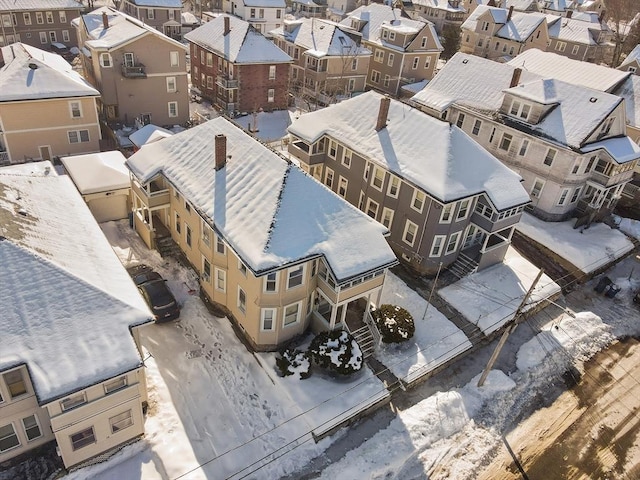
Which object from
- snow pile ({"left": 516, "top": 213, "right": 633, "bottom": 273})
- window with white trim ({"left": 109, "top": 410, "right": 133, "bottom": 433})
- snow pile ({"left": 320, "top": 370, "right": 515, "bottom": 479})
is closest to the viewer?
window with white trim ({"left": 109, "top": 410, "right": 133, "bottom": 433})

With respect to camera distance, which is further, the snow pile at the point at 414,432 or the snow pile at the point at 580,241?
the snow pile at the point at 580,241

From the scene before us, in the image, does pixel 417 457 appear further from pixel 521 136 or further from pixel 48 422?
pixel 521 136

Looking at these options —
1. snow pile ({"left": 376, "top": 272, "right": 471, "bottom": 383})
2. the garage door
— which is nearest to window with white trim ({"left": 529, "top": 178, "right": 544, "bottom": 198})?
snow pile ({"left": 376, "top": 272, "right": 471, "bottom": 383})

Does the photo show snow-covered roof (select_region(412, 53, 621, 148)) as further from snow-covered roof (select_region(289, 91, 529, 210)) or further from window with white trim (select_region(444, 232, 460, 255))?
window with white trim (select_region(444, 232, 460, 255))

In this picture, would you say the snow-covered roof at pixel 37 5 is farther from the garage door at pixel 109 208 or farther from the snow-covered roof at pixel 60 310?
the snow-covered roof at pixel 60 310

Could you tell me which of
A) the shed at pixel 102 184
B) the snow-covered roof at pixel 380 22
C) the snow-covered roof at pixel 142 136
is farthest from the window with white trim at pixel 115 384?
the snow-covered roof at pixel 380 22

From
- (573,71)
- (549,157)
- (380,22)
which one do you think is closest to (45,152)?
(549,157)

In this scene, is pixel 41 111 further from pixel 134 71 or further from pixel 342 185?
pixel 342 185
